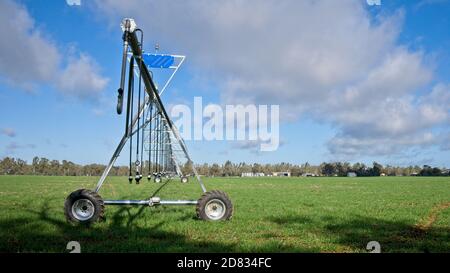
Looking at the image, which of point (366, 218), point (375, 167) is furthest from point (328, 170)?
point (366, 218)

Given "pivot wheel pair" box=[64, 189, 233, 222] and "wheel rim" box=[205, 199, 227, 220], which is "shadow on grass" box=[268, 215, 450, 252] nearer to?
"wheel rim" box=[205, 199, 227, 220]

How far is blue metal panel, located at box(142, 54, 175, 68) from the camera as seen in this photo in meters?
11.4

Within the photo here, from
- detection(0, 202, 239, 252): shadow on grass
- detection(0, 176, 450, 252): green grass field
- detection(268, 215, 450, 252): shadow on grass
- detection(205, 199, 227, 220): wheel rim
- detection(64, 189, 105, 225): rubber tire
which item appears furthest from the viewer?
detection(205, 199, 227, 220): wheel rim

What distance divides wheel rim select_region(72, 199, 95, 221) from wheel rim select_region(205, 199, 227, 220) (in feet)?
9.49

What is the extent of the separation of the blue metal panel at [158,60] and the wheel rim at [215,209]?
14.0 ft

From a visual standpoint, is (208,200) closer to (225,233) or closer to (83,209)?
(225,233)

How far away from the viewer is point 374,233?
936 centimetres

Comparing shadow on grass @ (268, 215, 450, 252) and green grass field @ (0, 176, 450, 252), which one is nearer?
green grass field @ (0, 176, 450, 252)

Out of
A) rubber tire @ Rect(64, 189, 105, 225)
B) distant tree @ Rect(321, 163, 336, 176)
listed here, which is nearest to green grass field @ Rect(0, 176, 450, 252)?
rubber tire @ Rect(64, 189, 105, 225)

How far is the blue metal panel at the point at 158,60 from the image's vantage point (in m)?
11.4

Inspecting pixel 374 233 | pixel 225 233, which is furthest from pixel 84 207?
pixel 374 233

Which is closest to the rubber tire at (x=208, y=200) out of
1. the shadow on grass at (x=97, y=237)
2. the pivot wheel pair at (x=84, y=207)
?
the shadow on grass at (x=97, y=237)
